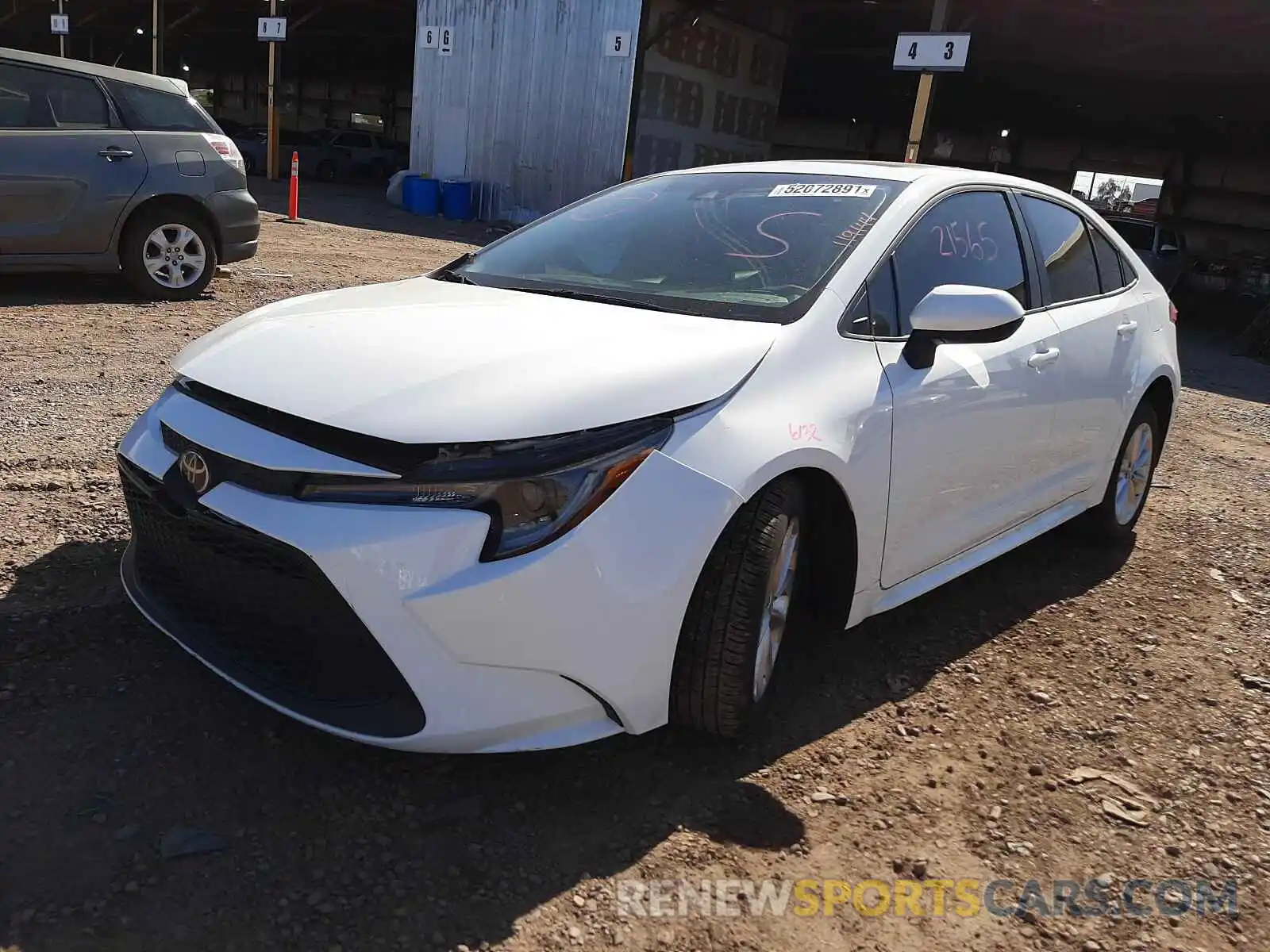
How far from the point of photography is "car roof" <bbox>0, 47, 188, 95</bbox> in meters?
7.02

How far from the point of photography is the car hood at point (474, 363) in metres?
2.15

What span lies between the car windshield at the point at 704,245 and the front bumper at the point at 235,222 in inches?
197

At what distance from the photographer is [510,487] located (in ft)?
6.87

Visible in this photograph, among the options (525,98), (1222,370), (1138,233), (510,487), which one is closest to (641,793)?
(510,487)

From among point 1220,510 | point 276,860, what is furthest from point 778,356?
point 1220,510

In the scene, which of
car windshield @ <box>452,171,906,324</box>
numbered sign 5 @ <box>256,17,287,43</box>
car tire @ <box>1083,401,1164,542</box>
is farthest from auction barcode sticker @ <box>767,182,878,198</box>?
numbered sign 5 @ <box>256,17,287,43</box>

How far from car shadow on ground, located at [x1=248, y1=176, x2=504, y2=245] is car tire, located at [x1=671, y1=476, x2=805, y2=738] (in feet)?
47.7

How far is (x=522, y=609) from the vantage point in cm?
208

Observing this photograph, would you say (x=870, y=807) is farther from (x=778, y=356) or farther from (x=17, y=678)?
(x=17, y=678)

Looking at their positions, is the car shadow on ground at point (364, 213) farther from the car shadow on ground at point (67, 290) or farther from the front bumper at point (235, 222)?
the front bumper at point (235, 222)

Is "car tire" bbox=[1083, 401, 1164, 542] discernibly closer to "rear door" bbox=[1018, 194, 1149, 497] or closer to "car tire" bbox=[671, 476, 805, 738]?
"rear door" bbox=[1018, 194, 1149, 497]

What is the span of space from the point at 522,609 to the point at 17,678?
151cm

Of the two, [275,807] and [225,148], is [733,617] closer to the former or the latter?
[275,807]

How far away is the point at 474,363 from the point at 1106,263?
122 inches
